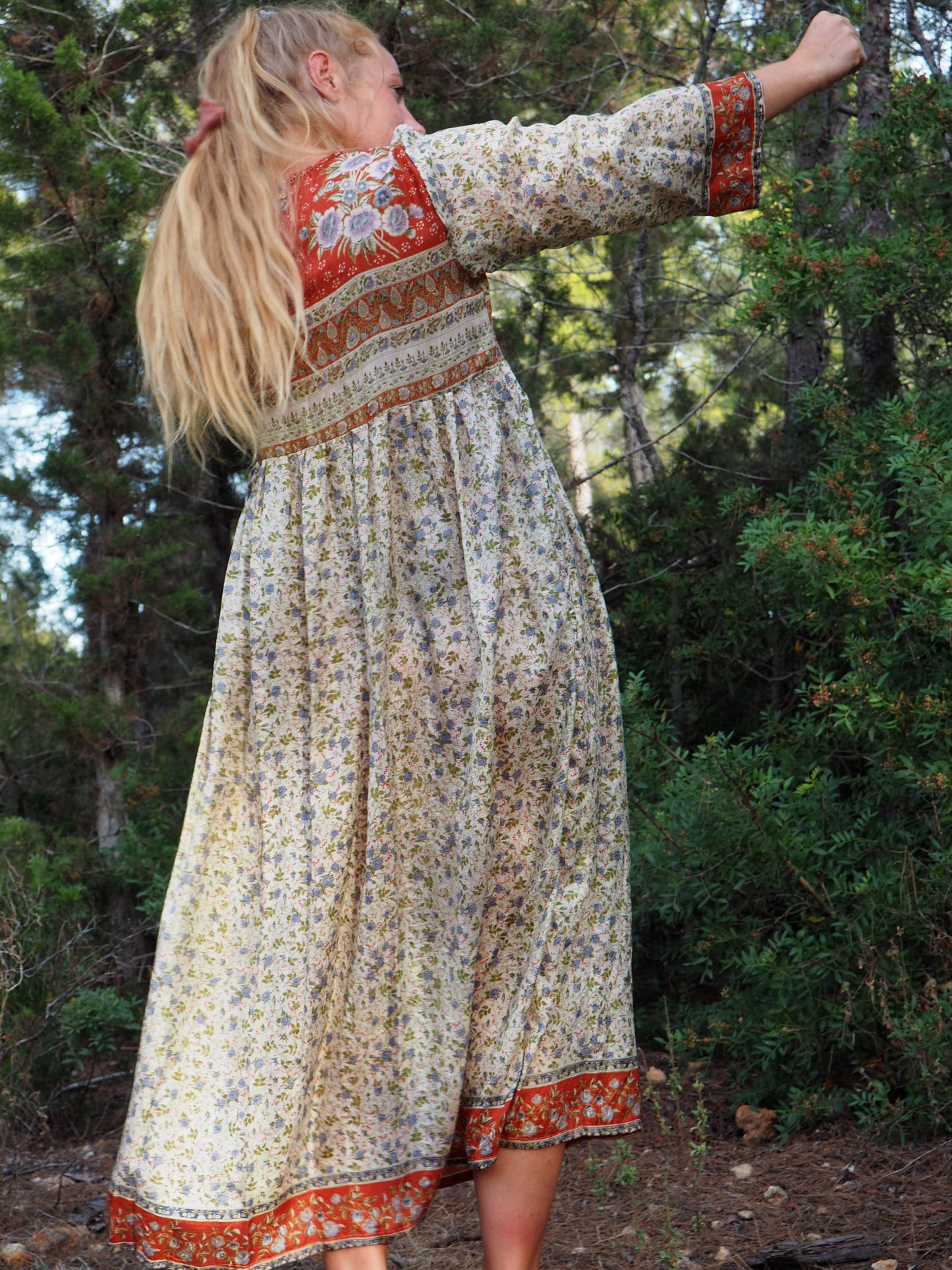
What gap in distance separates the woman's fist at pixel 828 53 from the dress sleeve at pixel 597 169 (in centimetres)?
7

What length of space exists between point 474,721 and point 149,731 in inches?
134

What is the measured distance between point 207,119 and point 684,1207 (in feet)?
7.52

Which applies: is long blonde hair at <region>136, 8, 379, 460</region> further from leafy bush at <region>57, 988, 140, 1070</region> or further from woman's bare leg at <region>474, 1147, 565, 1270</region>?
leafy bush at <region>57, 988, 140, 1070</region>

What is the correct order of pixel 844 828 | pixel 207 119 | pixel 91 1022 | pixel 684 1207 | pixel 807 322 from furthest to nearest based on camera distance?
pixel 91 1022
pixel 807 322
pixel 844 828
pixel 684 1207
pixel 207 119

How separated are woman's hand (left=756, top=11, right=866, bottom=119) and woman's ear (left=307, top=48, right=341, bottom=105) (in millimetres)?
637

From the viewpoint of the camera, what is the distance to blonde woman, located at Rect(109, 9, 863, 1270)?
1.82m

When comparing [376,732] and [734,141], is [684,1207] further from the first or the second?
[734,141]

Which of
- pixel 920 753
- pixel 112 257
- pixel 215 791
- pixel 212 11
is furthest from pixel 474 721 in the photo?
pixel 212 11

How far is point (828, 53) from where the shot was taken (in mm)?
1773

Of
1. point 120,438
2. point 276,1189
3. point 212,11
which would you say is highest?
point 212,11

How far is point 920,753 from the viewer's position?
9.98ft

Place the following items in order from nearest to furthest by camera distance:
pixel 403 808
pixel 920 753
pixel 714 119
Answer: pixel 714 119
pixel 403 808
pixel 920 753

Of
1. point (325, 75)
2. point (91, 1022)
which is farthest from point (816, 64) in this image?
A: point (91, 1022)

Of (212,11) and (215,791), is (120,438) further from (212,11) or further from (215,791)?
(215,791)
